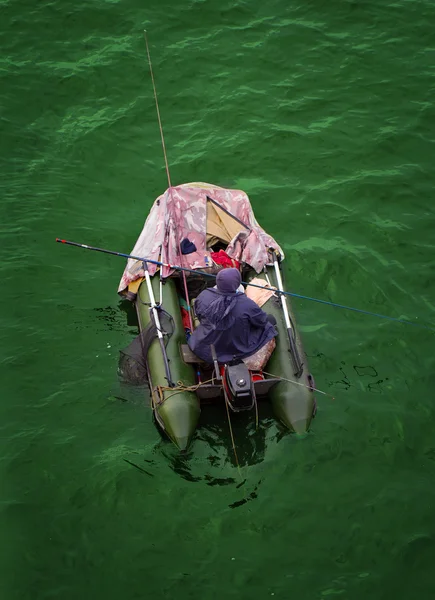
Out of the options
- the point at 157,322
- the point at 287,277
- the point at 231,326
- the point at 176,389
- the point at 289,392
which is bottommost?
the point at 289,392

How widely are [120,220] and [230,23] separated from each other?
217 inches

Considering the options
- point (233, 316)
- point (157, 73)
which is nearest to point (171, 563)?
point (233, 316)

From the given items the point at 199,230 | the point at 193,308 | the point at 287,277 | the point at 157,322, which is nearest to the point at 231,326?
the point at 157,322

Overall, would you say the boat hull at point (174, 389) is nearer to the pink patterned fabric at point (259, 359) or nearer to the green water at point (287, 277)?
the green water at point (287, 277)

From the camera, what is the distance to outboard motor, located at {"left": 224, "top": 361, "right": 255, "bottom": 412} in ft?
27.5

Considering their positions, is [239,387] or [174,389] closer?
[239,387]

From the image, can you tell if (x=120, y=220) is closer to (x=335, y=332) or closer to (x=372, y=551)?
(x=335, y=332)

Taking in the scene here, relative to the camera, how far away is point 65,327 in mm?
10359

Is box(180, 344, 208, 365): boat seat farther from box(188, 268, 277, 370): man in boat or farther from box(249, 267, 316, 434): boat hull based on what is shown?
box(249, 267, 316, 434): boat hull

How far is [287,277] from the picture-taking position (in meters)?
11.1

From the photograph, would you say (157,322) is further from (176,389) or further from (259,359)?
(259,359)

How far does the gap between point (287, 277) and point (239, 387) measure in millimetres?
3122

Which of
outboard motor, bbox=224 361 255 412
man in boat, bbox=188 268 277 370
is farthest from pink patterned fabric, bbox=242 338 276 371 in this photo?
outboard motor, bbox=224 361 255 412

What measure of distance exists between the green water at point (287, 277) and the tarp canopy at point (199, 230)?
80cm
